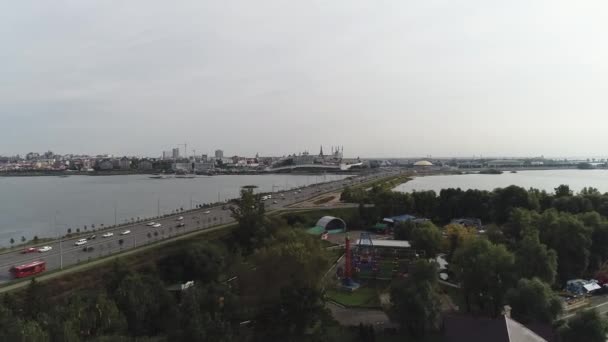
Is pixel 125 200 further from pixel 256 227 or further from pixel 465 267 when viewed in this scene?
pixel 465 267

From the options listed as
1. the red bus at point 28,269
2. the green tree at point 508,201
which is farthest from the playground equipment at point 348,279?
the green tree at point 508,201

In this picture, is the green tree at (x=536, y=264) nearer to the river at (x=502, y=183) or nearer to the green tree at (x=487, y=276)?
the green tree at (x=487, y=276)

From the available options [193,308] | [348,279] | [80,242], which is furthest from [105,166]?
[193,308]

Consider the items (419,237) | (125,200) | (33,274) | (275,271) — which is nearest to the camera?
(275,271)

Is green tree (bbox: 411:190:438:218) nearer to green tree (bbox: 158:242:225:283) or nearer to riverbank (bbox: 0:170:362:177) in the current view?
green tree (bbox: 158:242:225:283)

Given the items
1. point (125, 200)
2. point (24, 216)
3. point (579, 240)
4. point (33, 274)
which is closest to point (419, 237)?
point (579, 240)

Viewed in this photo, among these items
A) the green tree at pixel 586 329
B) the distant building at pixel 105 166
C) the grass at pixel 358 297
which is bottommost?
the grass at pixel 358 297
